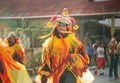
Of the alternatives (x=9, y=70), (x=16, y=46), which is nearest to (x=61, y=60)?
(x=9, y=70)

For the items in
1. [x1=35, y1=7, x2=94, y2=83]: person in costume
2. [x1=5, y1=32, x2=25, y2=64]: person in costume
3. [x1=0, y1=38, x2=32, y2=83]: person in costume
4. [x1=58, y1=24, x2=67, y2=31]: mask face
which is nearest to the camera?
[x1=0, y1=38, x2=32, y2=83]: person in costume

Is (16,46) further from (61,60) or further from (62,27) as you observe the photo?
(61,60)

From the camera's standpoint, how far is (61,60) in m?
6.06

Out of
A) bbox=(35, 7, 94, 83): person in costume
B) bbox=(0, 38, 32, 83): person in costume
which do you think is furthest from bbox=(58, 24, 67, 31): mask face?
bbox=(0, 38, 32, 83): person in costume

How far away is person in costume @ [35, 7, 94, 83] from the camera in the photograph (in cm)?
601

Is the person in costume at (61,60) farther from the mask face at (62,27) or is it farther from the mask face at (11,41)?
the mask face at (11,41)

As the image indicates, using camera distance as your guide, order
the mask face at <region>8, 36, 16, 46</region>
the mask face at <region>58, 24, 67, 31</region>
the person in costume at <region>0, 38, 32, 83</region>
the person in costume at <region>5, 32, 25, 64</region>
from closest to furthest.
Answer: the person in costume at <region>0, 38, 32, 83</region> < the mask face at <region>58, 24, 67, 31</region> < the person in costume at <region>5, 32, 25, 64</region> < the mask face at <region>8, 36, 16, 46</region>

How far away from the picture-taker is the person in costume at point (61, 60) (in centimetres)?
601

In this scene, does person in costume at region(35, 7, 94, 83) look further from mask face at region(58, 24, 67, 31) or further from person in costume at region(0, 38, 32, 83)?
person in costume at region(0, 38, 32, 83)

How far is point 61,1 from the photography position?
2133cm

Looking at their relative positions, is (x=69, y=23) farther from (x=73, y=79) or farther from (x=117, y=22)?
(x=117, y=22)

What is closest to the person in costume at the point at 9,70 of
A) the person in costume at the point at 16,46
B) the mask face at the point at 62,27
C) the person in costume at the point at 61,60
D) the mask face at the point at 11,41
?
the person in costume at the point at 61,60

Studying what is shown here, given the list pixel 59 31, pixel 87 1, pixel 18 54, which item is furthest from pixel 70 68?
pixel 87 1

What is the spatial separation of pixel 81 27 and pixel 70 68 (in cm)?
1261
